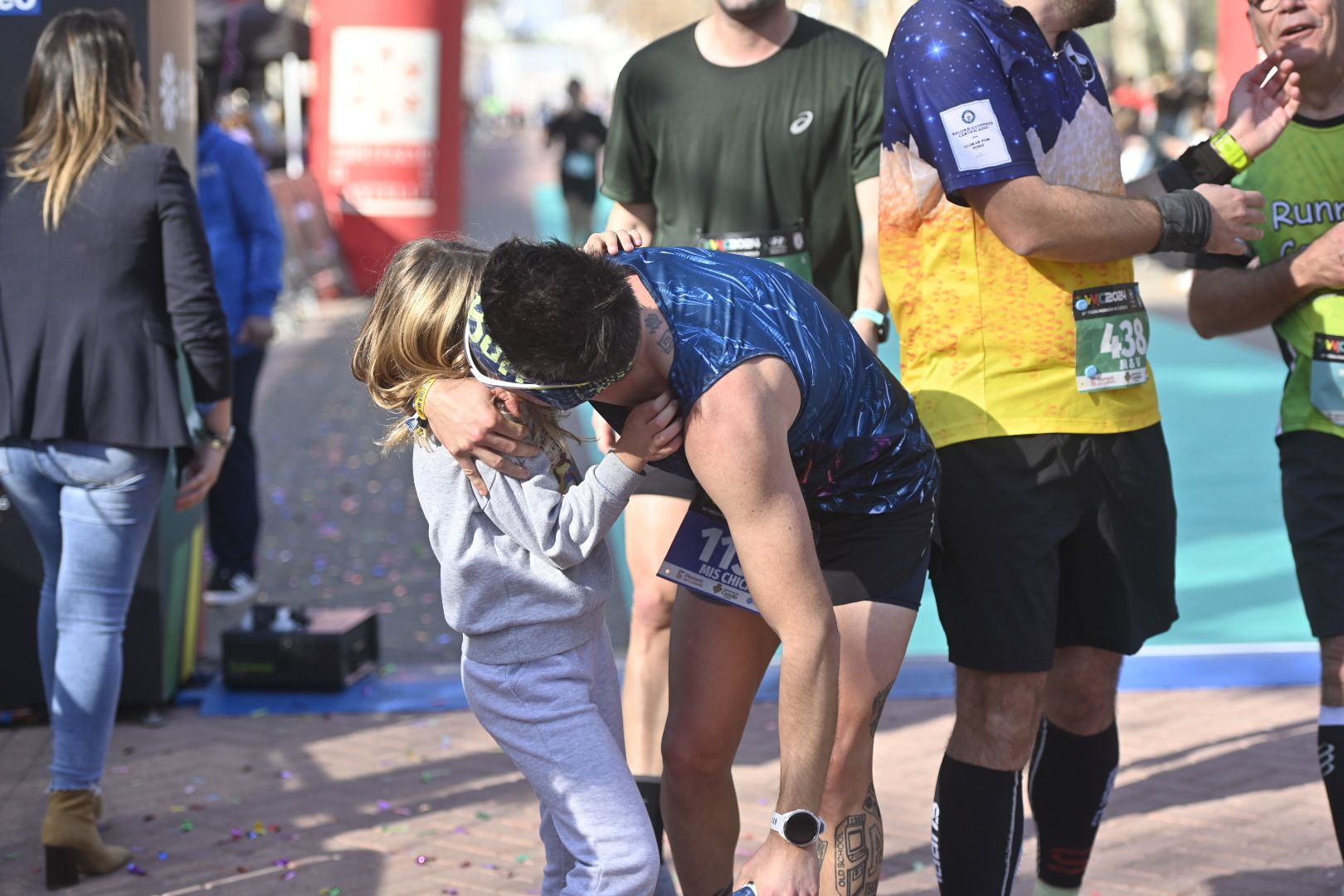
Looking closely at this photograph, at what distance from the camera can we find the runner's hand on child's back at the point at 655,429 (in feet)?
7.86

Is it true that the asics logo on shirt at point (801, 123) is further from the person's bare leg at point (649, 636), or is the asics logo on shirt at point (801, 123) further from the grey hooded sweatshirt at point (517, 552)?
the grey hooded sweatshirt at point (517, 552)

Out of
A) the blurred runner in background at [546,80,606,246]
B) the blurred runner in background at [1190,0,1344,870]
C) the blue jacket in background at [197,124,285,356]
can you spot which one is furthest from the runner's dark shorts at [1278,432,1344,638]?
the blurred runner in background at [546,80,606,246]

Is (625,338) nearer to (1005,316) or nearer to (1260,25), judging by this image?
(1005,316)

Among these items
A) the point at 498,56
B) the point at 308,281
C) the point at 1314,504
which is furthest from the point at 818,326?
the point at 498,56

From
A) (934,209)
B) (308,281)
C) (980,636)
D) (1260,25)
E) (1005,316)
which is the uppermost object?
(1260,25)

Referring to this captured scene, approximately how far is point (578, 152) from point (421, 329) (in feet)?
53.1

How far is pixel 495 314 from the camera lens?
228 cm

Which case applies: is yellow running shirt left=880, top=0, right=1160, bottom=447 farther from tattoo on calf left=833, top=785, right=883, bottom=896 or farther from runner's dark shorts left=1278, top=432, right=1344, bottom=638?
tattoo on calf left=833, top=785, right=883, bottom=896

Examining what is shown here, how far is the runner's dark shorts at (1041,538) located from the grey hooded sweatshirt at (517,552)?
643mm

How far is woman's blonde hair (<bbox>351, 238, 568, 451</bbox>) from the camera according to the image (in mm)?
2742

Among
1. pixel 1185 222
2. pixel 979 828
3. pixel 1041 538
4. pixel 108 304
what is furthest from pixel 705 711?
pixel 108 304

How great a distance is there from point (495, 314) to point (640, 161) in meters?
1.87

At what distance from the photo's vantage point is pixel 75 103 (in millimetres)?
3820

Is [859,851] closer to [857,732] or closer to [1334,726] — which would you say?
[857,732]
